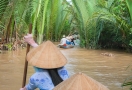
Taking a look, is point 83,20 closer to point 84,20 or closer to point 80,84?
point 84,20

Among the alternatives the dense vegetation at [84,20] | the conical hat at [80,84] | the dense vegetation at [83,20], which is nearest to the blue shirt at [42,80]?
the conical hat at [80,84]

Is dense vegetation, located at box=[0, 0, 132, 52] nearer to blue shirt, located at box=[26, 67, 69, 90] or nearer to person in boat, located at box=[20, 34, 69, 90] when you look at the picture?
person in boat, located at box=[20, 34, 69, 90]

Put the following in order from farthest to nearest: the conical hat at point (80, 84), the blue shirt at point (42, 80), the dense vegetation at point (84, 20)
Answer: the dense vegetation at point (84, 20), the blue shirt at point (42, 80), the conical hat at point (80, 84)

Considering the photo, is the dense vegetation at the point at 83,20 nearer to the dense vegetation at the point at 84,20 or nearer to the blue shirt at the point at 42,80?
the dense vegetation at the point at 84,20

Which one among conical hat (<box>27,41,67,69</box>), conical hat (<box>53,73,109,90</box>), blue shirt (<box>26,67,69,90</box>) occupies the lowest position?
blue shirt (<box>26,67,69,90</box>)

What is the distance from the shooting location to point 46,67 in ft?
8.91

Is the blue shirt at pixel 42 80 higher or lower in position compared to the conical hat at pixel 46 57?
lower

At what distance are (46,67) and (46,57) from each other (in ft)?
0.39

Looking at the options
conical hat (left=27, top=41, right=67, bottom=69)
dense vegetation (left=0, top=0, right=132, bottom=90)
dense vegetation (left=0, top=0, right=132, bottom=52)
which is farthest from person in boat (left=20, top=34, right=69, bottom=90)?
dense vegetation (left=0, top=0, right=132, bottom=90)

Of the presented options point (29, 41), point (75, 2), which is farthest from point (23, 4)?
point (29, 41)

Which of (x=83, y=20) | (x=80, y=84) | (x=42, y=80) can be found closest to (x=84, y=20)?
(x=83, y=20)

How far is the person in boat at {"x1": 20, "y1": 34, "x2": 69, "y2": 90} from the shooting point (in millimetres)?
2715

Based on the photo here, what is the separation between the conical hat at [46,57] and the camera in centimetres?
274

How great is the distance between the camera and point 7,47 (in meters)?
11.6
